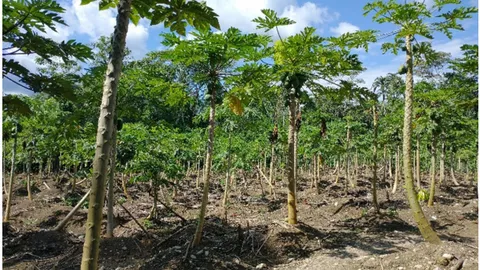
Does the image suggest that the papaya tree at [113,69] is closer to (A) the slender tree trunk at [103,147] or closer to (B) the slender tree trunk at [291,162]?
(A) the slender tree trunk at [103,147]

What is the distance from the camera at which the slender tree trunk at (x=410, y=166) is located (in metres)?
7.29

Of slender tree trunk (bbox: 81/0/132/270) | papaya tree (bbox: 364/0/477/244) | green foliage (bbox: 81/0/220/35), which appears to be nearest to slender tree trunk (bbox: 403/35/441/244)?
papaya tree (bbox: 364/0/477/244)

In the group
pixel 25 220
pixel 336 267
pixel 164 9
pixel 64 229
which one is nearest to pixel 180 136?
pixel 64 229

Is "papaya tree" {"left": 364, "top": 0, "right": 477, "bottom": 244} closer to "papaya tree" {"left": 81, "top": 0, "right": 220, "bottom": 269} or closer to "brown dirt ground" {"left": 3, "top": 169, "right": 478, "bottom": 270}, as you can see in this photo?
"brown dirt ground" {"left": 3, "top": 169, "right": 478, "bottom": 270}

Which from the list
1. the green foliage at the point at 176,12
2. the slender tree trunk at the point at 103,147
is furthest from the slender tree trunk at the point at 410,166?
the slender tree trunk at the point at 103,147

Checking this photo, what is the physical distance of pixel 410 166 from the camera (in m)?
7.40

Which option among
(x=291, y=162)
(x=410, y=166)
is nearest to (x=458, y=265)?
(x=410, y=166)

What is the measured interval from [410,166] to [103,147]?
6.46 meters

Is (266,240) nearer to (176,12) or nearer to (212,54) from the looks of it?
(212,54)

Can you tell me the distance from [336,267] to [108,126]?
219 inches

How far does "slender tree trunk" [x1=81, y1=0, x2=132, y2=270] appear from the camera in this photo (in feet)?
8.68

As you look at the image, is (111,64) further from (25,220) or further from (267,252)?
(25,220)

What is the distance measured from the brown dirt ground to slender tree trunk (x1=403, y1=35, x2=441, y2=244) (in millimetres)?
332

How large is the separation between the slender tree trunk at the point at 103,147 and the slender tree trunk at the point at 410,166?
6.37 m
